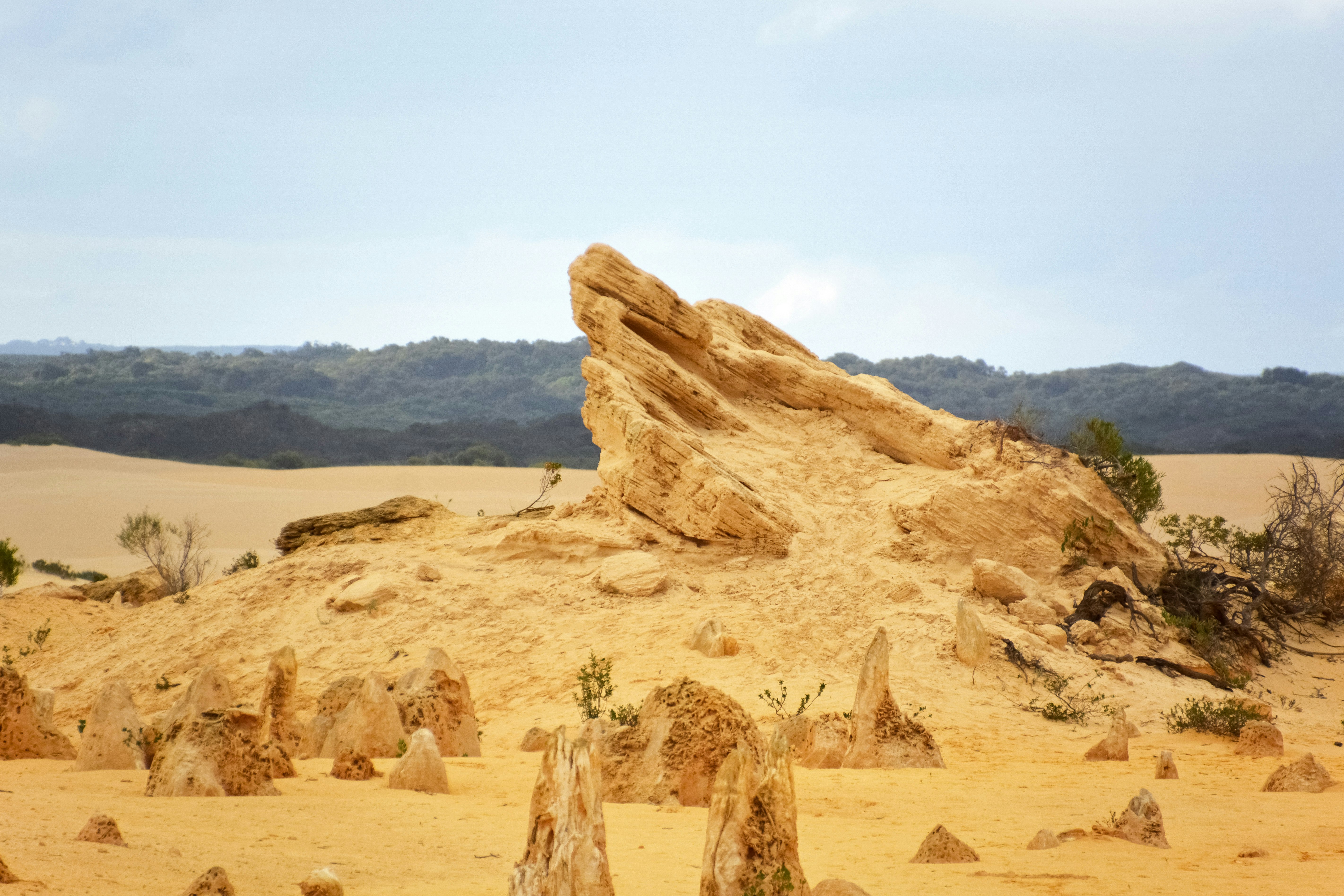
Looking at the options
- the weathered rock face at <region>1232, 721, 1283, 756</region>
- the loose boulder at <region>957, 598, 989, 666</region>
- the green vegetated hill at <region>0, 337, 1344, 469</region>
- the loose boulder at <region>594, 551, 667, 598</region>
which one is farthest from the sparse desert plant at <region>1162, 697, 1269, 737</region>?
the green vegetated hill at <region>0, 337, 1344, 469</region>

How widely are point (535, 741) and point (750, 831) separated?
18.1 feet

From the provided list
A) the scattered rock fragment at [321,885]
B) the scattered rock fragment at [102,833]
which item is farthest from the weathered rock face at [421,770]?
the scattered rock fragment at [321,885]

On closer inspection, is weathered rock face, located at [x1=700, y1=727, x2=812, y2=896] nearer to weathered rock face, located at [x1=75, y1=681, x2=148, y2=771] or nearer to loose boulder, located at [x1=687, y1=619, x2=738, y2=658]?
weathered rock face, located at [x1=75, y1=681, x2=148, y2=771]

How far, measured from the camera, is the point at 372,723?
916 cm

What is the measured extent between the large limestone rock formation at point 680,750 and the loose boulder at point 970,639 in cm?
484

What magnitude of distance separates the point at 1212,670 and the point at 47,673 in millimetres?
15475

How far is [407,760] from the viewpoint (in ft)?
25.7

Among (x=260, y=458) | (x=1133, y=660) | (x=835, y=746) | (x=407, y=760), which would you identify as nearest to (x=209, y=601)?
(x=407, y=760)

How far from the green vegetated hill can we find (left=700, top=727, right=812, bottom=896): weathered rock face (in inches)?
1834

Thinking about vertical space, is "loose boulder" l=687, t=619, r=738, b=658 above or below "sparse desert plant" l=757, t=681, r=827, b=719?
above

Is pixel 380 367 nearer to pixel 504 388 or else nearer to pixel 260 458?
pixel 504 388

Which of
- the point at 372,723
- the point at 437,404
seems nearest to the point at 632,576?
the point at 372,723

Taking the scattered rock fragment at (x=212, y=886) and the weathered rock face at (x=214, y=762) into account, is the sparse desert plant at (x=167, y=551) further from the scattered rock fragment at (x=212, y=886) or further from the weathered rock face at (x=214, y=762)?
the scattered rock fragment at (x=212, y=886)

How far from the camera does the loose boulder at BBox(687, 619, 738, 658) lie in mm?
12312
